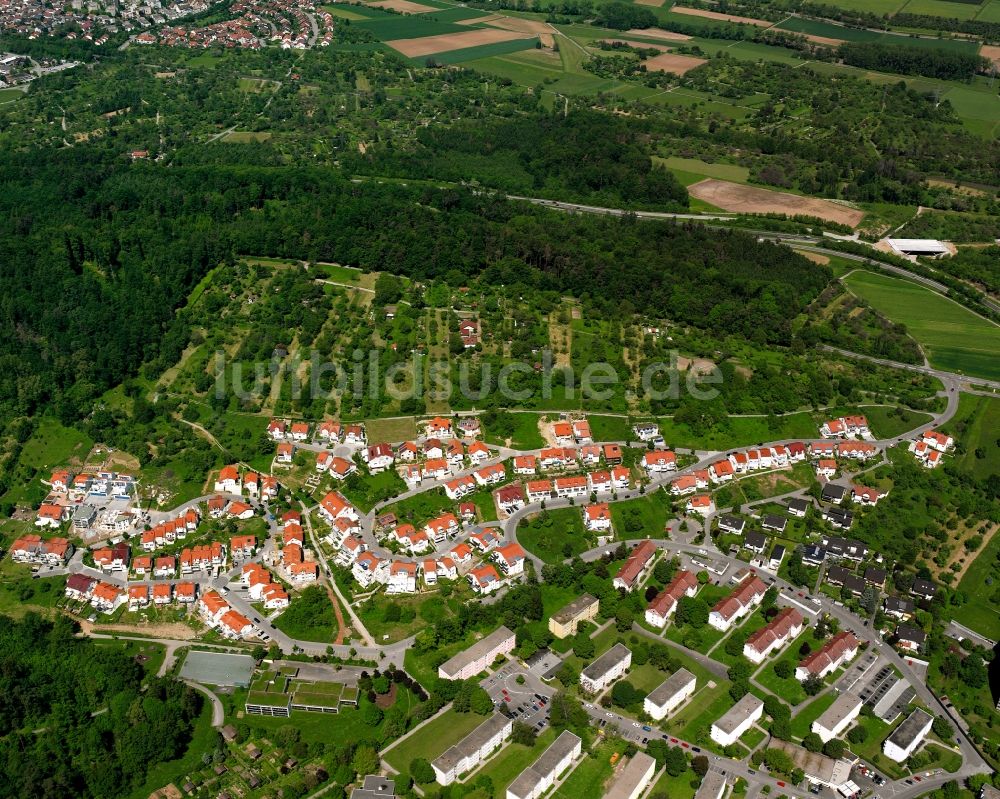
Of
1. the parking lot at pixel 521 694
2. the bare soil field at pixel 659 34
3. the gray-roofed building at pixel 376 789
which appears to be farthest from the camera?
the bare soil field at pixel 659 34

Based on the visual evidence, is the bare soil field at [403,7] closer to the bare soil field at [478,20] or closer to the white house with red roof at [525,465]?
the bare soil field at [478,20]

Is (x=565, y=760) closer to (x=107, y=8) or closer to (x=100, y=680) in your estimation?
(x=100, y=680)

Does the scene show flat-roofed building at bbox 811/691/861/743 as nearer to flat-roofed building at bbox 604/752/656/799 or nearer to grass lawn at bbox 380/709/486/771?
flat-roofed building at bbox 604/752/656/799

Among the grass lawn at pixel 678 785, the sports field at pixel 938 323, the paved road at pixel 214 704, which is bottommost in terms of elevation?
the paved road at pixel 214 704

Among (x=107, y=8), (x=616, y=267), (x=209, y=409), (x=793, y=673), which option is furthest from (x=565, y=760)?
(x=107, y=8)

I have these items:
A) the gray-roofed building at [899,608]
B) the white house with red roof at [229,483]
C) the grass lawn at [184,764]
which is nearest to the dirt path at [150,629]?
the grass lawn at [184,764]
